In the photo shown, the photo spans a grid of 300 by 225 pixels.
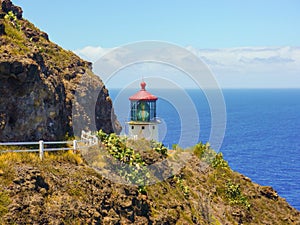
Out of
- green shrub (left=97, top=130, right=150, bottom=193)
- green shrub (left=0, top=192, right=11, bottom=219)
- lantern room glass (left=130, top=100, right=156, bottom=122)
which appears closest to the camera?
green shrub (left=0, top=192, right=11, bottom=219)

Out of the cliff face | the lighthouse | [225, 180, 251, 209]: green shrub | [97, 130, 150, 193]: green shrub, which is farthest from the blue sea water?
the cliff face

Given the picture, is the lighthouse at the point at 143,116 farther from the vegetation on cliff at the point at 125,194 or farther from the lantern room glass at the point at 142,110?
the vegetation on cliff at the point at 125,194

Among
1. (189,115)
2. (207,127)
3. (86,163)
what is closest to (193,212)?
(86,163)

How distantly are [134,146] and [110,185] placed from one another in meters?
7.32

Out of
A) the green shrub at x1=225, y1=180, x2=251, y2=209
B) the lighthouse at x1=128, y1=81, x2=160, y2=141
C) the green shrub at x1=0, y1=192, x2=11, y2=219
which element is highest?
the lighthouse at x1=128, y1=81, x2=160, y2=141

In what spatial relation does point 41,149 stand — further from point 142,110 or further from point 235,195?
point 235,195

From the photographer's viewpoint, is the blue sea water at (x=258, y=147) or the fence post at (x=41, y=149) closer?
the fence post at (x=41, y=149)

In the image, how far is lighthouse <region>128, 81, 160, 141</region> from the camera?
109ft

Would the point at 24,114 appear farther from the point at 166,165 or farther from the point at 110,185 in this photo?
the point at 166,165

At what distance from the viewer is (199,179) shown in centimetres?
3023

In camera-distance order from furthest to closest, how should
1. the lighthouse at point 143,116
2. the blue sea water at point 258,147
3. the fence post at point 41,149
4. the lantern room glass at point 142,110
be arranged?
the blue sea water at point 258,147 < the lantern room glass at point 142,110 < the lighthouse at point 143,116 < the fence post at point 41,149

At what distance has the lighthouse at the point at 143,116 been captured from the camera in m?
33.2

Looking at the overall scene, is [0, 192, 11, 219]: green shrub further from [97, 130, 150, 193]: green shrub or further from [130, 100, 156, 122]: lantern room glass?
[130, 100, 156, 122]: lantern room glass

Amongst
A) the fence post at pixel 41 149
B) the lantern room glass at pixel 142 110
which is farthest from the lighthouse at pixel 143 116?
the fence post at pixel 41 149
